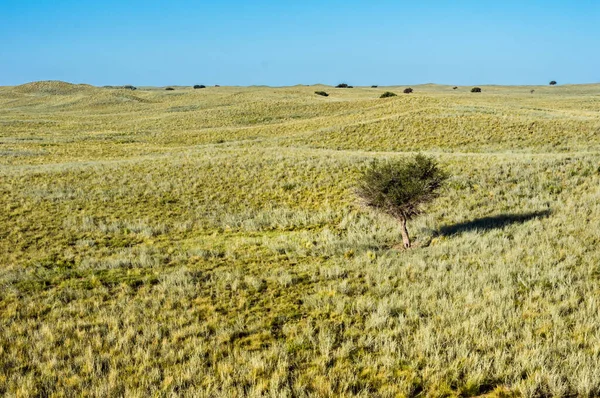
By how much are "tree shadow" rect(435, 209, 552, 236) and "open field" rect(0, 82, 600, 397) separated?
0.38ft

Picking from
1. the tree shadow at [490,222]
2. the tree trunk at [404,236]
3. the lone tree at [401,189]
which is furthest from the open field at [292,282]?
the lone tree at [401,189]

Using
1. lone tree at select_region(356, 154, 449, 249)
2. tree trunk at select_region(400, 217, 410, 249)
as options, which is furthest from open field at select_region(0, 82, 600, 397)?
lone tree at select_region(356, 154, 449, 249)

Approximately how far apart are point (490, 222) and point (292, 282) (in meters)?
9.23

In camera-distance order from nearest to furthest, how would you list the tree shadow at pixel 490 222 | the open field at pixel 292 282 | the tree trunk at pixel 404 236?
the open field at pixel 292 282 → the tree trunk at pixel 404 236 → the tree shadow at pixel 490 222

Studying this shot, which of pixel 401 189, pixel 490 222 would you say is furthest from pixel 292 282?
pixel 490 222

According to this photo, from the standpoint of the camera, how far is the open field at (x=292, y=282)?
647 cm

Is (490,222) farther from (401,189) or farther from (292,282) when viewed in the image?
(292,282)

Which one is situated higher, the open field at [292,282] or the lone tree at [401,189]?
the lone tree at [401,189]

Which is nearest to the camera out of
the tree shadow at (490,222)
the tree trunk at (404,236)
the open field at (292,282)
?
the open field at (292,282)

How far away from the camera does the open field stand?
6.47 metres

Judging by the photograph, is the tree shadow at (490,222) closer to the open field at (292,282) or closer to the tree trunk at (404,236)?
the open field at (292,282)

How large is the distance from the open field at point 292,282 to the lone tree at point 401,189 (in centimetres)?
139

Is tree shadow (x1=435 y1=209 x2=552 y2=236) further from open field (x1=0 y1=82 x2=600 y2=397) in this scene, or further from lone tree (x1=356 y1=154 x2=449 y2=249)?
lone tree (x1=356 y1=154 x2=449 y2=249)

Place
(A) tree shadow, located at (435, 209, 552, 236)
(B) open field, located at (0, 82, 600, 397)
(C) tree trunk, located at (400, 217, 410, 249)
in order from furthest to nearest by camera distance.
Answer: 1. (A) tree shadow, located at (435, 209, 552, 236)
2. (C) tree trunk, located at (400, 217, 410, 249)
3. (B) open field, located at (0, 82, 600, 397)
